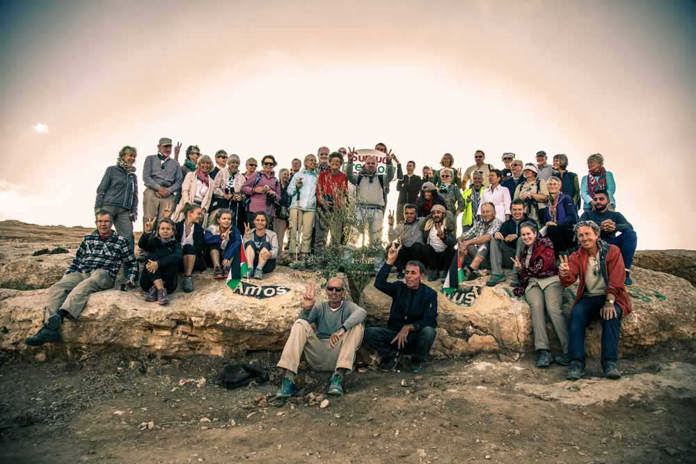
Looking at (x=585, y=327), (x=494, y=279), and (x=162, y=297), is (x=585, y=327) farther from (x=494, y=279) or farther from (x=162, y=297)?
(x=162, y=297)

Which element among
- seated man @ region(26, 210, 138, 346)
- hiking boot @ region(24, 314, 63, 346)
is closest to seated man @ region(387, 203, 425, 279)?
seated man @ region(26, 210, 138, 346)

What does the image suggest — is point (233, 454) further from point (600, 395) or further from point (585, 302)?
point (585, 302)

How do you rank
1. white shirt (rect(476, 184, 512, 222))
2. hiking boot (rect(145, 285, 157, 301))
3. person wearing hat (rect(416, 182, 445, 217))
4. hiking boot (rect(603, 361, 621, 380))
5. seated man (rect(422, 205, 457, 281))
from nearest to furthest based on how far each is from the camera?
1. hiking boot (rect(603, 361, 621, 380))
2. hiking boot (rect(145, 285, 157, 301))
3. seated man (rect(422, 205, 457, 281))
4. white shirt (rect(476, 184, 512, 222))
5. person wearing hat (rect(416, 182, 445, 217))

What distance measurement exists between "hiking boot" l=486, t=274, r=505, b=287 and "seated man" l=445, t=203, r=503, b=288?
13.6 inches

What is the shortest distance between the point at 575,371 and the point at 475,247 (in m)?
2.77

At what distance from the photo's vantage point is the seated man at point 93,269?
6551mm

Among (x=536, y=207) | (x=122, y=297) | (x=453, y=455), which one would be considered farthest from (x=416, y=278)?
(x=122, y=297)

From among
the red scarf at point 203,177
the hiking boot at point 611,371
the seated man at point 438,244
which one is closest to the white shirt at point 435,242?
the seated man at point 438,244

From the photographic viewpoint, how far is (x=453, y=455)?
13.3ft

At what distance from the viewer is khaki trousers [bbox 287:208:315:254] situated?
28.9 ft

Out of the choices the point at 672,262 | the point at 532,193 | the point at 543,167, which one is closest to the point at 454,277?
the point at 532,193

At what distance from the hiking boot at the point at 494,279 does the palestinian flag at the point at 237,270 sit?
4116 millimetres

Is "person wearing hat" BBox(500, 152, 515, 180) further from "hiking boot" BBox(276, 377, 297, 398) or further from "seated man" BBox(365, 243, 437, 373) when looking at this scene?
"hiking boot" BBox(276, 377, 297, 398)

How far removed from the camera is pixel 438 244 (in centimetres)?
780
